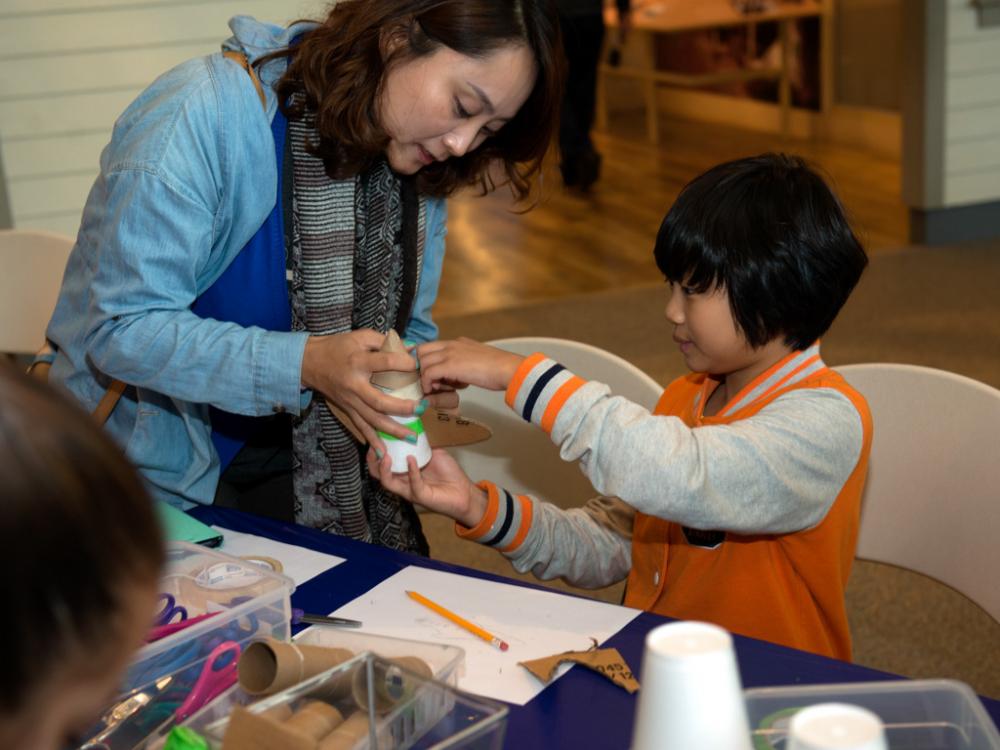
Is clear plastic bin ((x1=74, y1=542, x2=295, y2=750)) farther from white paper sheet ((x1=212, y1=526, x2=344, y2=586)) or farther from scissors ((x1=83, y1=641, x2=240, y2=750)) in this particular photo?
white paper sheet ((x1=212, y1=526, x2=344, y2=586))

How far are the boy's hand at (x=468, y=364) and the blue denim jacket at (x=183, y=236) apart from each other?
172 mm

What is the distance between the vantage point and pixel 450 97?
151 cm

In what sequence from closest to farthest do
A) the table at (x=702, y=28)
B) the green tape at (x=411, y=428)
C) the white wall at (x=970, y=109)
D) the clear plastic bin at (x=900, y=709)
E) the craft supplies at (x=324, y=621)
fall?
the clear plastic bin at (x=900, y=709) → the craft supplies at (x=324, y=621) → the green tape at (x=411, y=428) → the white wall at (x=970, y=109) → the table at (x=702, y=28)

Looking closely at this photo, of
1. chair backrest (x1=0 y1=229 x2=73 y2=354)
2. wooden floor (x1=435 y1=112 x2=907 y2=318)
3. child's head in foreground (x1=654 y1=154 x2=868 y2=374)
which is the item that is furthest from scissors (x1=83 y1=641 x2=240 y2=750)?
wooden floor (x1=435 y1=112 x2=907 y2=318)

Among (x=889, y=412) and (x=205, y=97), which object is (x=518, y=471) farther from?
(x=205, y=97)

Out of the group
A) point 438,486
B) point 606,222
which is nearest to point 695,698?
point 438,486

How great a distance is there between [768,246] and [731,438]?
9.9 inches

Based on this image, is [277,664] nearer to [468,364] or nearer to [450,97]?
[468,364]

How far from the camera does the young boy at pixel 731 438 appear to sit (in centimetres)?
130

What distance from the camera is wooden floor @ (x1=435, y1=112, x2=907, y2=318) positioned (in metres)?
5.22

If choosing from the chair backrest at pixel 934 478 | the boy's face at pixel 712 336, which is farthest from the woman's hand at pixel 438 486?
the chair backrest at pixel 934 478

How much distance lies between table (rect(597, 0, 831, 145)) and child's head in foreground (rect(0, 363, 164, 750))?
7645mm

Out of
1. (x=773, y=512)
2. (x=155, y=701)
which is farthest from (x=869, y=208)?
(x=155, y=701)

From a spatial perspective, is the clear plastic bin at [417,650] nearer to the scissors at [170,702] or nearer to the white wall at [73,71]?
the scissors at [170,702]
